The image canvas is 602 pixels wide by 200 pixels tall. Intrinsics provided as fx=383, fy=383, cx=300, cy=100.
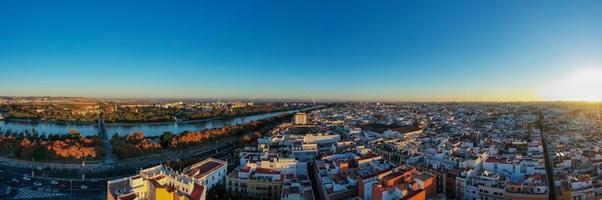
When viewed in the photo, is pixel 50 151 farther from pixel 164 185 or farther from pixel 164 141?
pixel 164 185

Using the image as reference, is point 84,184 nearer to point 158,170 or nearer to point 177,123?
point 158,170

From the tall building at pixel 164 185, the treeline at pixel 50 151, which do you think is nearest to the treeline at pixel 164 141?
the treeline at pixel 50 151

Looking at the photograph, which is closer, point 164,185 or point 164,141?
point 164,185

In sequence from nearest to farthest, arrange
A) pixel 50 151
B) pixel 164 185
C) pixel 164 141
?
1. pixel 164 185
2. pixel 50 151
3. pixel 164 141

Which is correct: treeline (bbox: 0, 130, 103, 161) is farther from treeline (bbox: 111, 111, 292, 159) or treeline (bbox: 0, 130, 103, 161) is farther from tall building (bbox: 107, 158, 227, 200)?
tall building (bbox: 107, 158, 227, 200)

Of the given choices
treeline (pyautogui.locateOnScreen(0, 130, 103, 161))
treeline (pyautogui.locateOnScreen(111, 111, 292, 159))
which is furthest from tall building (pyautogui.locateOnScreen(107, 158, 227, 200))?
treeline (pyautogui.locateOnScreen(0, 130, 103, 161))

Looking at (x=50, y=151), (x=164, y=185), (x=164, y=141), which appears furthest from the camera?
(x=164, y=141)

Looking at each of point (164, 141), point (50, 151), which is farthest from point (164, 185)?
point (164, 141)

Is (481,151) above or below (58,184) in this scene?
above

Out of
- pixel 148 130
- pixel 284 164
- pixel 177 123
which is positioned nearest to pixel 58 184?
pixel 284 164
